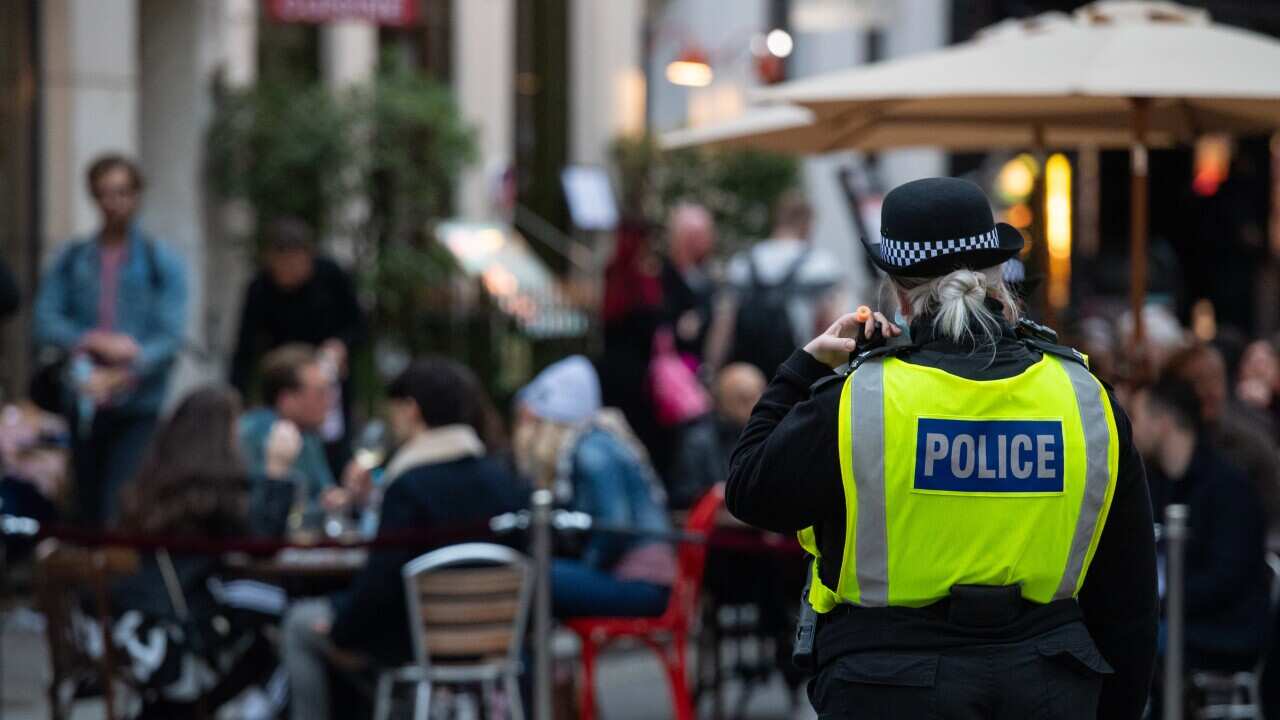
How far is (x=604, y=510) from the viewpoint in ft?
25.6

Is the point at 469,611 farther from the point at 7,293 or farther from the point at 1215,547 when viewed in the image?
the point at 1215,547

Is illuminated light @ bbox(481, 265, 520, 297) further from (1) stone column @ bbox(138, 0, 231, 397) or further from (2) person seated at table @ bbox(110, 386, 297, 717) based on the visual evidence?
(2) person seated at table @ bbox(110, 386, 297, 717)

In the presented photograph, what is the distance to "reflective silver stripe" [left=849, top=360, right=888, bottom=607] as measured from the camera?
153 inches

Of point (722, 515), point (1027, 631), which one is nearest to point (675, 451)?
point (722, 515)

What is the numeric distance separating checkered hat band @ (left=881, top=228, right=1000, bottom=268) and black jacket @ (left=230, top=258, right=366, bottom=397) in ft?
Result: 22.5

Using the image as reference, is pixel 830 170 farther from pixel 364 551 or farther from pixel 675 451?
pixel 364 551

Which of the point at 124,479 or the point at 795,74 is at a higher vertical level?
the point at 795,74

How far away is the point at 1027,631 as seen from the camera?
3.93m

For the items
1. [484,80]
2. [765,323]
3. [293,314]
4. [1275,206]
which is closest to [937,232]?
[293,314]

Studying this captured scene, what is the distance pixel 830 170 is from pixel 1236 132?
42.6 ft

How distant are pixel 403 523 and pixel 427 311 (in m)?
9.47

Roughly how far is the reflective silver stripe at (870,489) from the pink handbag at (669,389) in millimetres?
6468

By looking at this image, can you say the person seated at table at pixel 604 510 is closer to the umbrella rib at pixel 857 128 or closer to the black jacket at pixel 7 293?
the umbrella rib at pixel 857 128

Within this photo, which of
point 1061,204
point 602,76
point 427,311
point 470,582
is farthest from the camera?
point 602,76
